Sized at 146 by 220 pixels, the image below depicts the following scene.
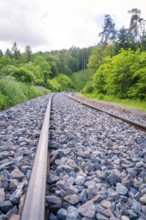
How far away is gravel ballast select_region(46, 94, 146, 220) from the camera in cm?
183

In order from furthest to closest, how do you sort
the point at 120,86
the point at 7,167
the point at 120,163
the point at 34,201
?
the point at 120,86
the point at 120,163
the point at 7,167
the point at 34,201

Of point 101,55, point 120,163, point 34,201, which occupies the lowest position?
point 120,163

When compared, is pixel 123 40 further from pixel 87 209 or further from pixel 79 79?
pixel 79 79

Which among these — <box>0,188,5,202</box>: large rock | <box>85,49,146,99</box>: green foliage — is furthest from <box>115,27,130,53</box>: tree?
<box>0,188,5,202</box>: large rock

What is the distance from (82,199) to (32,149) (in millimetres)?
1384

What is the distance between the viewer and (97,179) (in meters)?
2.41

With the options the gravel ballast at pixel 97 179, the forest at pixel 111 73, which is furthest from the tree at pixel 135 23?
the gravel ballast at pixel 97 179

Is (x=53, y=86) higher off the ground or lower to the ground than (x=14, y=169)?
lower

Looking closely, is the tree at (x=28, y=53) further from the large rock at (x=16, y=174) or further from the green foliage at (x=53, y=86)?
the large rock at (x=16, y=174)

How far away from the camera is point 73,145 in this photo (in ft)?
12.3

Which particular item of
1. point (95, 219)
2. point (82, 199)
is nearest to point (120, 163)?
point (82, 199)

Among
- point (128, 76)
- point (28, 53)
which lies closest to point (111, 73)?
point (128, 76)

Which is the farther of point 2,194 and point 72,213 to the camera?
point 2,194

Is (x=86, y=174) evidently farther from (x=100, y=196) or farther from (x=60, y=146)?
(x=60, y=146)
